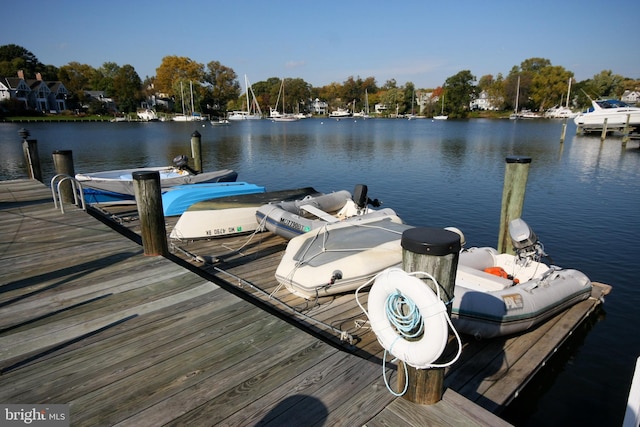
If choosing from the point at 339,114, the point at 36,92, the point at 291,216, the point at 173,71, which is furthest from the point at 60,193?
the point at 339,114

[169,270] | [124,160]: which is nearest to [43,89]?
[124,160]

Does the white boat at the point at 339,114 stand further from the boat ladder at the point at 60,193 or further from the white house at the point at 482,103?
the boat ladder at the point at 60,193

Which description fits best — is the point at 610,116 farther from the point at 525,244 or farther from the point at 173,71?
the point at 173,71

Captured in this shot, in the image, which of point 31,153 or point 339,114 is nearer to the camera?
point 31,153

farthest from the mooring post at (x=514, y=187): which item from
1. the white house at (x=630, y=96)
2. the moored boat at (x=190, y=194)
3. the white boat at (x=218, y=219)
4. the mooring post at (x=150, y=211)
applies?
the white house at (x=630, y=96)

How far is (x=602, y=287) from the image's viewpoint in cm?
602

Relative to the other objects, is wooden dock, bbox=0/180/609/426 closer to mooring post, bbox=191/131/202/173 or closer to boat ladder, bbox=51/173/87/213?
boat ladder, bbox=51/173/87/213

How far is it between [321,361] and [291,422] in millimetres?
699

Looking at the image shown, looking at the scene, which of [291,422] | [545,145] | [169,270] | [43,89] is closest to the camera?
[291,422]

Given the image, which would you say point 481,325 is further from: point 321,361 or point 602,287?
point 602,287

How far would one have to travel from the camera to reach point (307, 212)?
7949 millimetres

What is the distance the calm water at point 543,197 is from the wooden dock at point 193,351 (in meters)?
0.71

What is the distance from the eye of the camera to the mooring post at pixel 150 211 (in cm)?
509

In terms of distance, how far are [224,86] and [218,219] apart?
349ft
